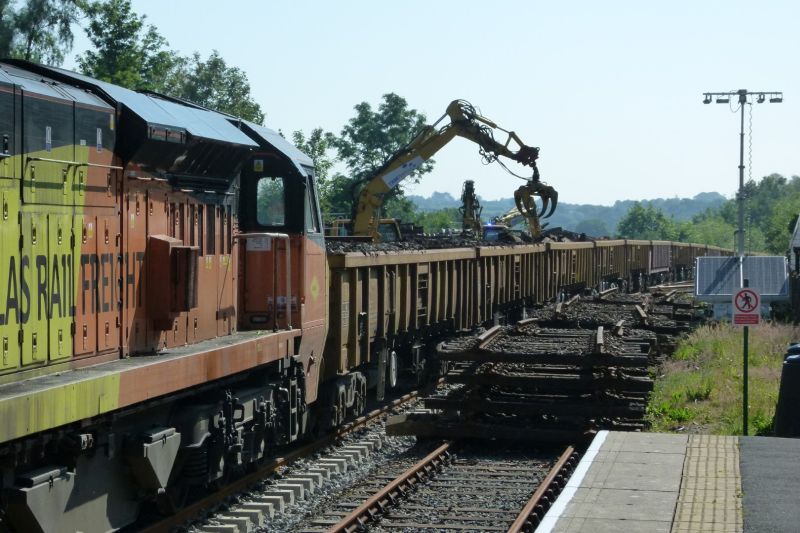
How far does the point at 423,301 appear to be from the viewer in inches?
859

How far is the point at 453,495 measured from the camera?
43.3 feet

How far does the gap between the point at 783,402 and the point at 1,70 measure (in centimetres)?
1069

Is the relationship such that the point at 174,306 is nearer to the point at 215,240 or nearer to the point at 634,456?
the point at 215,240

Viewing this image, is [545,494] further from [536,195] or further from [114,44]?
[114,44]

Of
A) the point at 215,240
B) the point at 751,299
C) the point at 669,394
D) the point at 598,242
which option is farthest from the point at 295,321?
the point at 598,242

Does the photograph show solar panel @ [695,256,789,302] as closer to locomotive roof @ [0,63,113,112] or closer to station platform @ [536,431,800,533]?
station platform @ [536,431,800,533]

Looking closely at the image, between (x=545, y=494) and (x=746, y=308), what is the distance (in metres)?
5.72

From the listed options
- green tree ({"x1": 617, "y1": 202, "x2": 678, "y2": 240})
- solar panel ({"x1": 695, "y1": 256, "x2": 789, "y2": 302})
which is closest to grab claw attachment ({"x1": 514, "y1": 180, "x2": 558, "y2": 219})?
A: solar panel ({"x1": 695, "y1": 256, "x2": 789, "y2": 302})

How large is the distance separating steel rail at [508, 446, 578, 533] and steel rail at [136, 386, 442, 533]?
3288mm

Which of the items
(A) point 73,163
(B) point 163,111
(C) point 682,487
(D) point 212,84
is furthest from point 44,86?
(D) point 212,84

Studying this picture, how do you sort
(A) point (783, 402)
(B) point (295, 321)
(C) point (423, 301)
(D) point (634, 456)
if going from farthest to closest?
(C) point (423, 301) → (A) point (783, 402) → (B) point (295, 321) → (D) point (634, 456)

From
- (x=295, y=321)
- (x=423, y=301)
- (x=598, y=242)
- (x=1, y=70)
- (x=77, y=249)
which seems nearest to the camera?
(x=1, y=70)

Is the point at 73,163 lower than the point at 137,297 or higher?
higher

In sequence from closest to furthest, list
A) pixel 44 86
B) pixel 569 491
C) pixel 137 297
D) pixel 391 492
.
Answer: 1. pixel 44 86
2. pixel 569 491
3. pixel 137 297
4. pixel 391 492
